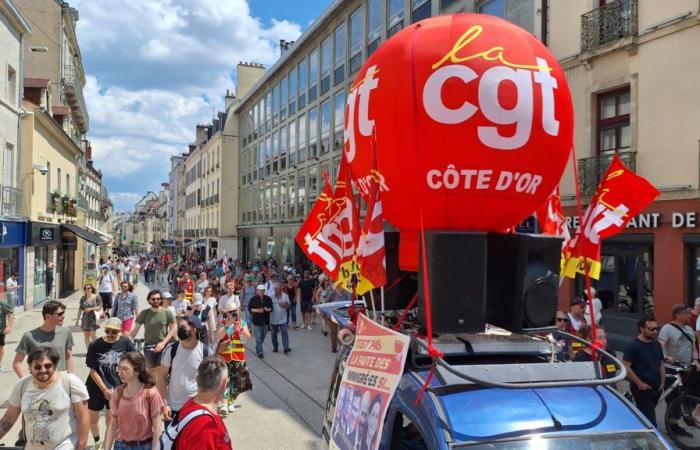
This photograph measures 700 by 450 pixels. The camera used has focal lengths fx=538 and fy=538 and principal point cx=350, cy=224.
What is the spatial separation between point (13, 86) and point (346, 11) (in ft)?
51.0

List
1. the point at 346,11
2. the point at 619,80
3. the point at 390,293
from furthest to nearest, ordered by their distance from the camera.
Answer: the point at 346,11, the point at 619,80, the point at 390,293

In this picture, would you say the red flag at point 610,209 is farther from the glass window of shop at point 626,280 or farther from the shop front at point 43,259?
the shop front at point 43,259

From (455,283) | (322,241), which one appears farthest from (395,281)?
(455,283)

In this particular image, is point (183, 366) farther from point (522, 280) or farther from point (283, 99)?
point (283, 99)

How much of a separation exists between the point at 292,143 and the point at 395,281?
3093 cm

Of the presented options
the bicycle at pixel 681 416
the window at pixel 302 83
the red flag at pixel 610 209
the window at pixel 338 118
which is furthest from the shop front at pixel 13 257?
the window at pixel 302 83

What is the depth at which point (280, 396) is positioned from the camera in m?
8.75

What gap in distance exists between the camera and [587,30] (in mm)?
13359

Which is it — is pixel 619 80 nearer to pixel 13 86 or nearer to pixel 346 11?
pixel 346 11

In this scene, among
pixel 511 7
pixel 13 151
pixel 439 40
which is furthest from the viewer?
pixel 13 151

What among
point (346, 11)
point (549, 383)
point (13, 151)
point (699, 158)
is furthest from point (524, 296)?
point (346, 11)

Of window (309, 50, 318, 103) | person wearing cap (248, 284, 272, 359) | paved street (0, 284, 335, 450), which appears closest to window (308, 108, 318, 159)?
window (309, 50, 318, 103)

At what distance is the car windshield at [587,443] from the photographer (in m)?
2.75

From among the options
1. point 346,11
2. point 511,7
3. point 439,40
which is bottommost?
point 439,40
